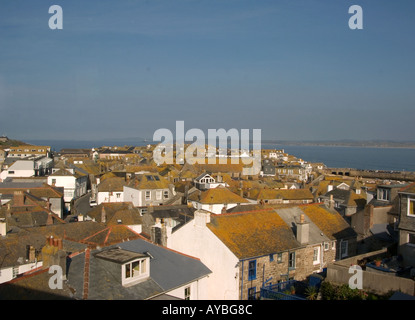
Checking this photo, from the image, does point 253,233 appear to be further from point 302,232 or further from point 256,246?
point 302,232

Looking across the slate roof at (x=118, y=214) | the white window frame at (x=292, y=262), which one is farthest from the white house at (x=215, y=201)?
the white window frame at (x=292, y=262)

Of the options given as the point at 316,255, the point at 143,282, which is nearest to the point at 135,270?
the point at 143,282

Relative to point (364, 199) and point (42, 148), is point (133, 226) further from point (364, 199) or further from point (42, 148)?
point (42, 148)

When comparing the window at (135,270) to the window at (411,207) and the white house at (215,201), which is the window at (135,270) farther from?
the white house at (215,201)

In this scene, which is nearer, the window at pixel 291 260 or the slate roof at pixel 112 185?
the window at pixel 291 260

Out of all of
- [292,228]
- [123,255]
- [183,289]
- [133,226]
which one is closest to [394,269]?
[292,228]

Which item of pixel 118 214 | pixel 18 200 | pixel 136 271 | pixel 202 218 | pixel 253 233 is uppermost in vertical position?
pixel 202 218

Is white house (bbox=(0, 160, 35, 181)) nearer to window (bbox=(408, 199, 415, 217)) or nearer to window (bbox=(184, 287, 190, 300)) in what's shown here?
window (bbox=(184, 287, 190, 300))

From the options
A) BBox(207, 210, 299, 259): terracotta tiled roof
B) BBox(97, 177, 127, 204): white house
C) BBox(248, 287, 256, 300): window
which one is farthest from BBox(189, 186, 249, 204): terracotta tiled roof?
BBox(248, 287, 256, 300): window

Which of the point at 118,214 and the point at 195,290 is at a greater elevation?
the point at 118,214
